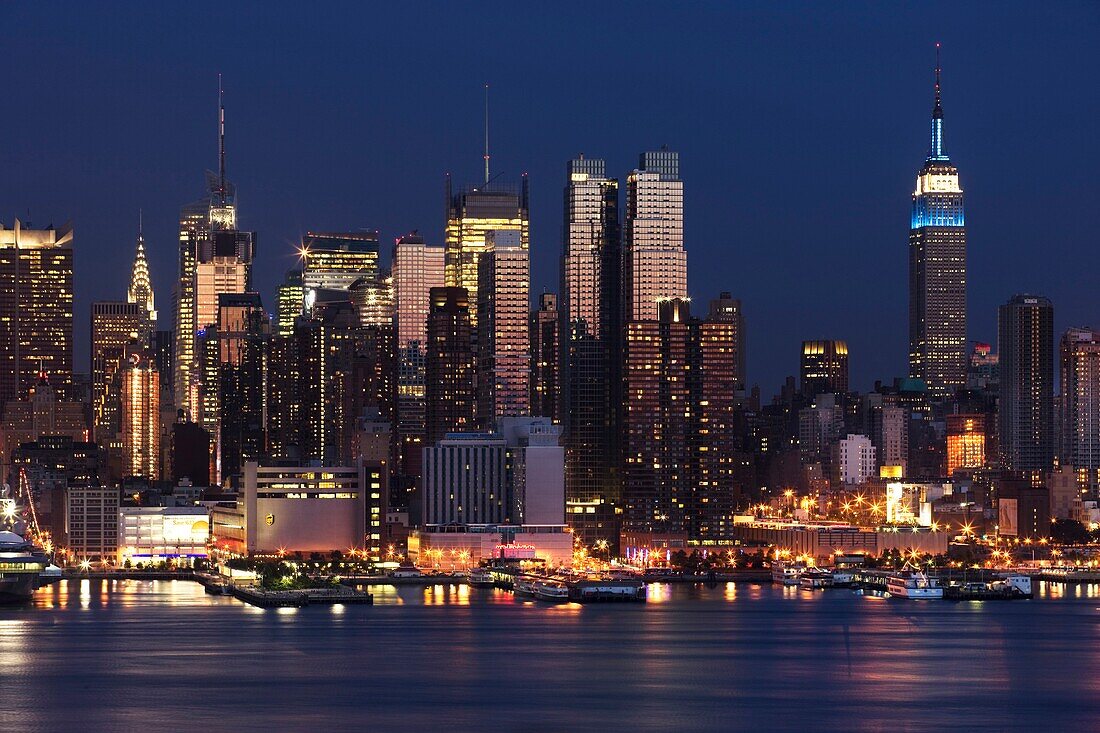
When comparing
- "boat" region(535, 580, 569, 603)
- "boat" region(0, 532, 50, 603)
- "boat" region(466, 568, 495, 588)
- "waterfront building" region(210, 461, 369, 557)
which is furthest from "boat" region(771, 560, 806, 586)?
"boat" region(0, 532, 50, 603)

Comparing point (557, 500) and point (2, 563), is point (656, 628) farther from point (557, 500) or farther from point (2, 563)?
point (557, 500)

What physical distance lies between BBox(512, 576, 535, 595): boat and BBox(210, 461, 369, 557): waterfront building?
2730 centimetres

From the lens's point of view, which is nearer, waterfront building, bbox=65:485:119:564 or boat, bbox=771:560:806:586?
boat, bbox=771:560:806:586

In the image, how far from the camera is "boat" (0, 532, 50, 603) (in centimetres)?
13075

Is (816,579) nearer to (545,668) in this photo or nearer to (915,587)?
(915,587)

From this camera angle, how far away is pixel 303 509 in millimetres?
173000

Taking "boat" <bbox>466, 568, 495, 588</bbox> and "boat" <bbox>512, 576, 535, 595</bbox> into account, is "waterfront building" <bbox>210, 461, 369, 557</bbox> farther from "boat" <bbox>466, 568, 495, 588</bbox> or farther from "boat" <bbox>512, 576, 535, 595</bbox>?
"boat" <bbox>512, 576, 535, 595</bbox>

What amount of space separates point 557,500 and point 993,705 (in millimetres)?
102378

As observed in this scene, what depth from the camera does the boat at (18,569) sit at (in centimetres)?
13075

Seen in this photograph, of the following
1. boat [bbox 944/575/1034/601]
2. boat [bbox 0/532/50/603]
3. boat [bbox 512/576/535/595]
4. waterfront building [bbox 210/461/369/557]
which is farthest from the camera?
waterfront building [bbox 210/461/369/557]

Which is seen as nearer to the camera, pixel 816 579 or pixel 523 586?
pixel 523 586

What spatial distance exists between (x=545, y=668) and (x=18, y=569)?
60.5 metres

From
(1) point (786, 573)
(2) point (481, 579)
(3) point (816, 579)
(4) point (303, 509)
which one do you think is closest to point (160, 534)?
(4) point (303, 509)

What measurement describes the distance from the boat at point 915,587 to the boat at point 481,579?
2568 cm
